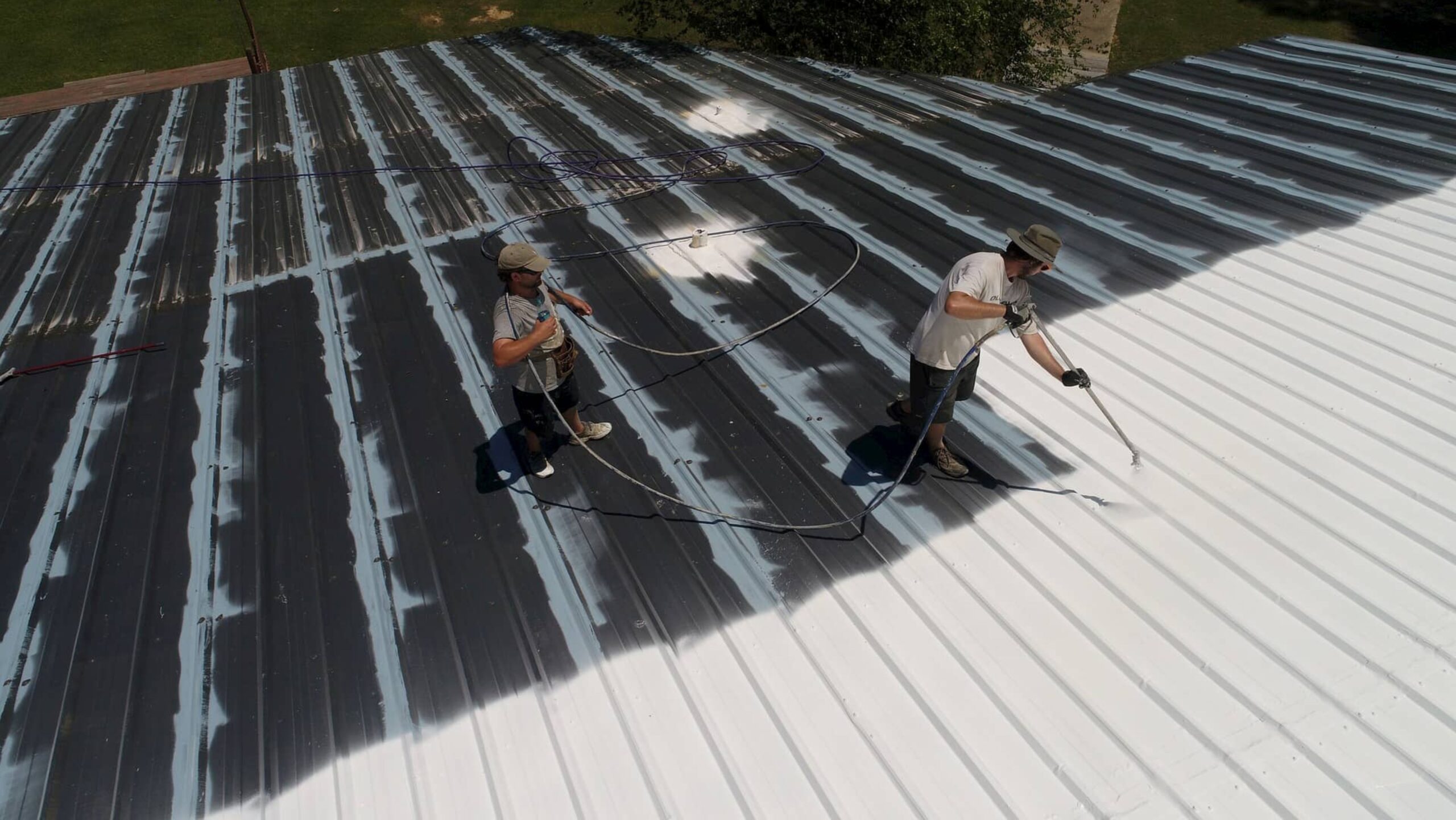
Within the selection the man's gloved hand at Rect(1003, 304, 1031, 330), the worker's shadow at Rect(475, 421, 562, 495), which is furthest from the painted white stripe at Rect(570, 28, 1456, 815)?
the man's gloved hand at Rect(1003, 304, 1031, 330)

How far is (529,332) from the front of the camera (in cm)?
395

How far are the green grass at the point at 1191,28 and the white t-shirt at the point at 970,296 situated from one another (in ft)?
74.8

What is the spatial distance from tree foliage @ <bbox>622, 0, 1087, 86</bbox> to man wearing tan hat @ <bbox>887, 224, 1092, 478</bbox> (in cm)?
1373

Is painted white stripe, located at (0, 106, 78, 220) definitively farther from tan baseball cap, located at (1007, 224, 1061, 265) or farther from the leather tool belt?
tan baseball cap, located at (1007, 224, 1061, 265)

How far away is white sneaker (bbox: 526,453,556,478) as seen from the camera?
4270 millimetres

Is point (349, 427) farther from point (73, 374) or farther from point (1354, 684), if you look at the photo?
point (1354, 684)

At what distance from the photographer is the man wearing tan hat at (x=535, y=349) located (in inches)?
147

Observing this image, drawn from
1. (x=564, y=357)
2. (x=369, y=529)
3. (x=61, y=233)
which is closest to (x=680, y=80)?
(x=61, y=233)

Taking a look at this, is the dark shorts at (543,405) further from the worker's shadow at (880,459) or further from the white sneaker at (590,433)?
the worker's shadow at (880,459)

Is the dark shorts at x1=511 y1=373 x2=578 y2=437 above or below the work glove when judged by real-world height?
below

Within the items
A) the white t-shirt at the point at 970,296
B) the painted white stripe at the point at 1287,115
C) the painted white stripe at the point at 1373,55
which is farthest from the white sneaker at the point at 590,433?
the painted white stripe at the point at 1373,55

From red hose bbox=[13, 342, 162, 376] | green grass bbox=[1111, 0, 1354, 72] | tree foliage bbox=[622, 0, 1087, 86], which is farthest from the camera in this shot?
green grass bbox=[1111, 0, 1354, 72]

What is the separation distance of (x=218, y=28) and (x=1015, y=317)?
98.9 feet

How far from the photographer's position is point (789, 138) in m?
8.10
